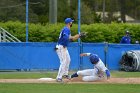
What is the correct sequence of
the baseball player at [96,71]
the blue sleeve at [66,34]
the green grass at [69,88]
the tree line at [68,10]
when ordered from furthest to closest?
the tree line at [68,10]
the baseball player at [96,71]
the blue sleeve at [66,34]
the green grass at [69,88]

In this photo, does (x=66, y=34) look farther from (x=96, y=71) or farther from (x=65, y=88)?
(x=65, y=88)

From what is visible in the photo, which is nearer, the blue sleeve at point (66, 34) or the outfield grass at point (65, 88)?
the outfield grass at point (65, 88)

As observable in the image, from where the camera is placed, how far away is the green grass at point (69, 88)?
13.1m

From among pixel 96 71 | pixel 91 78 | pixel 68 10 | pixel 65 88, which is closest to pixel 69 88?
pixel 65 88

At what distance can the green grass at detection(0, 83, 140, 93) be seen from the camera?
13.1 m

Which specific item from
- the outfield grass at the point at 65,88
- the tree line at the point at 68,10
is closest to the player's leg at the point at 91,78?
the outfield grass at the point at 65,88

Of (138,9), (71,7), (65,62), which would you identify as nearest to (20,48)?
(65,62)

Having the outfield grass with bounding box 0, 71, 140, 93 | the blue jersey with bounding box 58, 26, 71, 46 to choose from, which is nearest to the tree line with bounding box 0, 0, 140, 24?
the blue jersey with bounding box 58, 26, 71, 46

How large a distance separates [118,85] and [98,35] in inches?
485

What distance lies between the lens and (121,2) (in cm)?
7106

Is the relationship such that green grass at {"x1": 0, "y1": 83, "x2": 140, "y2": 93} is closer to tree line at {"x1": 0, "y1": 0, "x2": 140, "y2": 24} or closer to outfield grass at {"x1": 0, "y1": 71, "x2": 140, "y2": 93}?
outfield grass at {"x1": 0, "y1": 71, "x2": 140, "y2": 93}

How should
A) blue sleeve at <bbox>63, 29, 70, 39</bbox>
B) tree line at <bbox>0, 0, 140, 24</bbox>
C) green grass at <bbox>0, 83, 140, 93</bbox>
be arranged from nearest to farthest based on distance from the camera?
green grass at <bbox>0, 83, 140, 93</bbox> → blue sleeve at <bbox>63, 29, 70, 39</bbox> → tree line at <bbox>0, 0, 140, 24</bbox>

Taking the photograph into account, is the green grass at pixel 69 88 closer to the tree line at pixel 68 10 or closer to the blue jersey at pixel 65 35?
the blue jersey at pixel 65 35

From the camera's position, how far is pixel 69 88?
45.4 ft
